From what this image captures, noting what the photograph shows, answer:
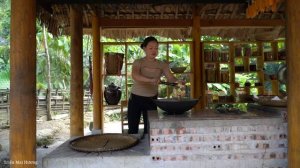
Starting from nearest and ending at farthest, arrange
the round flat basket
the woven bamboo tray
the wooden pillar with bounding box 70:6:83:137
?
the round flat basket < the woven bamboo tray < the wooden pillar with bounding box 70:6:83:137

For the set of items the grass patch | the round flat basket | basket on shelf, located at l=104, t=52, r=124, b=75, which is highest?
basket on shelf, located at l=104, t=52, r=124, b=75

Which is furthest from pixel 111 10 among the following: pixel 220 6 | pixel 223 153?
pixel 223 153

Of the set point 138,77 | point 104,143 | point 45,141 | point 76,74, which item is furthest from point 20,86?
point 45,141

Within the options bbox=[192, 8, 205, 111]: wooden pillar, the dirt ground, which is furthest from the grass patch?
bbox=[192, 8, 205, 111]: wooden pillar

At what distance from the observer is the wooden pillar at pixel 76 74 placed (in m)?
4.45

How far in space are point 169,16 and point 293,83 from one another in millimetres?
3952

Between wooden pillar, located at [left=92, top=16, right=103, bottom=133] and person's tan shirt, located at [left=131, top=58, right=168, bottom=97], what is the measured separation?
218 centimetres

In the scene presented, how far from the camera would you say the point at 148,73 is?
343 centimetres

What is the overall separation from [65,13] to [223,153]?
4006 millimetres

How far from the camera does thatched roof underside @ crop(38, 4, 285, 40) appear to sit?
533 centimetres

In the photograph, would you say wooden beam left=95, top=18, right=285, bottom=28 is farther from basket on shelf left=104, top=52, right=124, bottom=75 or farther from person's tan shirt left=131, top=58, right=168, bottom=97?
person's tan shirt left=131, top=58, right=168, bottom=97

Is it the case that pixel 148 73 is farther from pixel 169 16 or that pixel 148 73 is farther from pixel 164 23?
pixel 169 16

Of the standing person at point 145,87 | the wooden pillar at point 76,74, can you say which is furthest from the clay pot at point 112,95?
the standing person at point 145,87

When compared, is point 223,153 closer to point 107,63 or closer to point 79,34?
point 79,34
